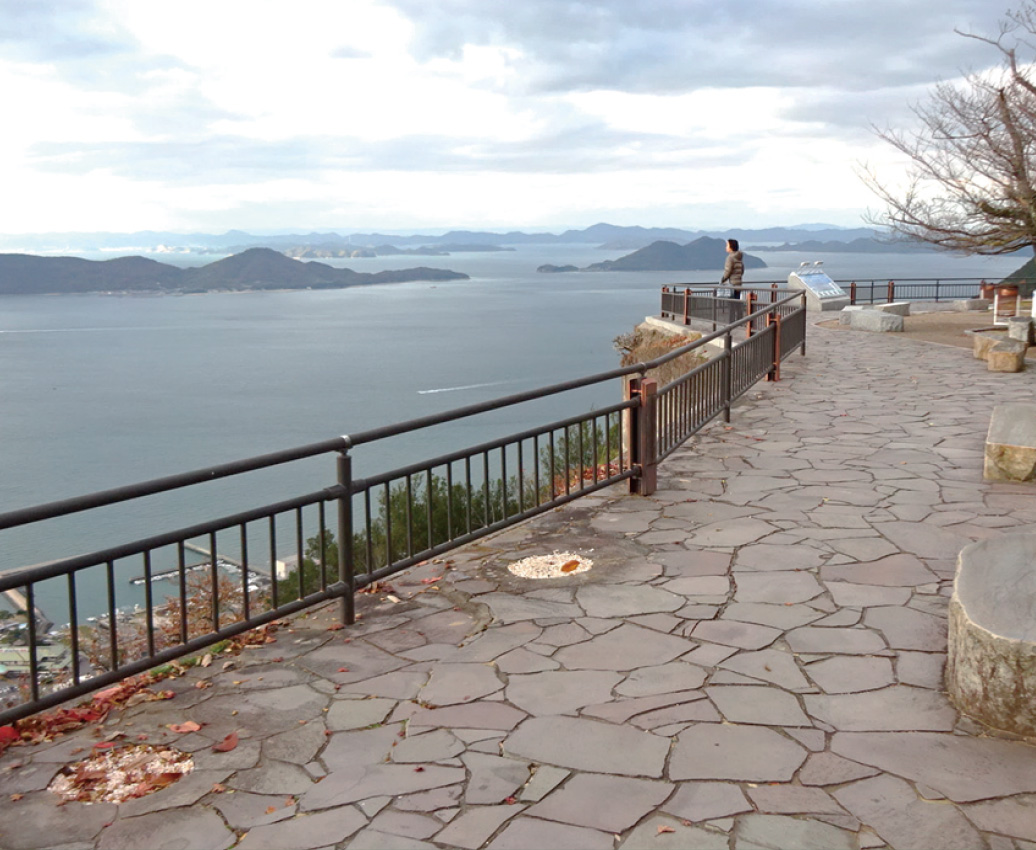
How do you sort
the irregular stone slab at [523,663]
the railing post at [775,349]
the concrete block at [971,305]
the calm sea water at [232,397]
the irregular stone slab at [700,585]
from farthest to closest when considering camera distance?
the calm sea water at [232,397] → the concrete block at [971,305] → the railing post at [775,349] → the irregular stone slab at [700,585] → the irregular stone slab at [523,663]

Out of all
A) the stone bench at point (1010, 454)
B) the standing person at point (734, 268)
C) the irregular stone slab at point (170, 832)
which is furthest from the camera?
the standing person at point (734, 268)

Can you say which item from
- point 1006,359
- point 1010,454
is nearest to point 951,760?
point 1010,454

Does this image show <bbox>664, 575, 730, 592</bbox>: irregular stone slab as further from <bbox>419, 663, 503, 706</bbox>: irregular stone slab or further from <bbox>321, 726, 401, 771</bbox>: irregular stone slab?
<bbox>321, 726, 401, 771</bbox>: irregular stone slab

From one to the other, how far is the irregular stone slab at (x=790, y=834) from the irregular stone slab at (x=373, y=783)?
44.4 inches

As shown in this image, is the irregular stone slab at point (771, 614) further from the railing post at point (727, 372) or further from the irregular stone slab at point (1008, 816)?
the railing post at point (727, 372)

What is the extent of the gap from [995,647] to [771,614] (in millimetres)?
1712

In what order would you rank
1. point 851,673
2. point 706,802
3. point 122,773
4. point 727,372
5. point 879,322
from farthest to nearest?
point 879,322, point 727,372, point 851,673, point 122,773, point 706,802

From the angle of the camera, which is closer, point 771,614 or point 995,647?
point 995,647

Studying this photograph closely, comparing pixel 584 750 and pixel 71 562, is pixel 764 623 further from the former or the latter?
pixel 71 562

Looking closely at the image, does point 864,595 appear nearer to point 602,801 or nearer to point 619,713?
point 619,713

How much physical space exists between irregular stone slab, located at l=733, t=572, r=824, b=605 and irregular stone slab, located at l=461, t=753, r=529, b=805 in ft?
7.85

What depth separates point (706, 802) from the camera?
11.9 feet

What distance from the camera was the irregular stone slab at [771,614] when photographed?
5535 mm

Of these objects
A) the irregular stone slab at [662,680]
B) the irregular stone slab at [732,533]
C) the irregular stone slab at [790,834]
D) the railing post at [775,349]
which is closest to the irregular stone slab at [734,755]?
the irregular stone slab at [790,834]
